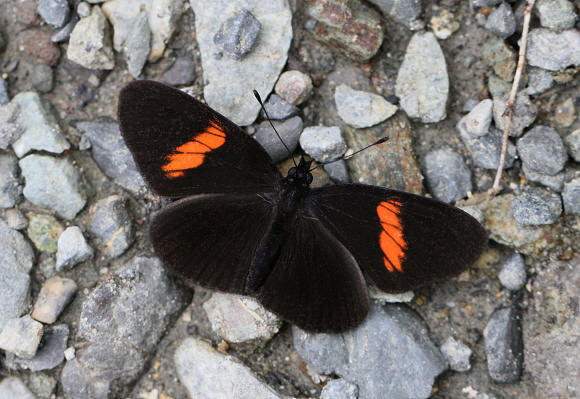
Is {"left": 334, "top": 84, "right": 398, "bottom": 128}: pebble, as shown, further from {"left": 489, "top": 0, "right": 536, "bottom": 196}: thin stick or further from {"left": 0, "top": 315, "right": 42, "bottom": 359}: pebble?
{"left": 0, "top": 315, "right": 42, "bottom": 359}: pebble

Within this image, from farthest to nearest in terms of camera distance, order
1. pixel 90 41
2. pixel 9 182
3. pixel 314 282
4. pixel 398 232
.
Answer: pixel 90 41 → pixel 9 182 → pixel 314 282 → pixel 398 232

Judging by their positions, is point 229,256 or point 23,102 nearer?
point 229,256

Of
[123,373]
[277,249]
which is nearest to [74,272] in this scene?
[123,373]

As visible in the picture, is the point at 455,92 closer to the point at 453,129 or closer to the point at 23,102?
the point at 453,129

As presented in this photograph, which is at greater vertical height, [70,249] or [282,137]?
[282,137]

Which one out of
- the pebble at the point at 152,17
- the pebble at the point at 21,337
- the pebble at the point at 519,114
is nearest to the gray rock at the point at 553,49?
the pebble at the point at 519,114

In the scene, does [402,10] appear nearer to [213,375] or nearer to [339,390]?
[339,390]

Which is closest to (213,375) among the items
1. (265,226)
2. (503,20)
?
(265,226)
